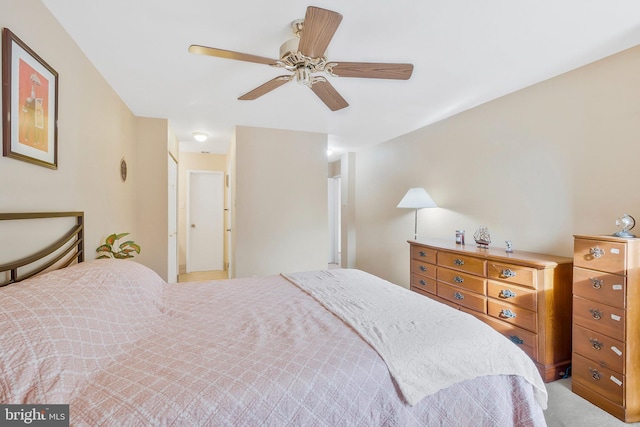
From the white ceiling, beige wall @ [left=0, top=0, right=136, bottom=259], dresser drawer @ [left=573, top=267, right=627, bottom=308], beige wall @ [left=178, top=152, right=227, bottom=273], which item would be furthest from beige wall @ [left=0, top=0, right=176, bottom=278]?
dresser drawer @ [left=573, top=267, right=627, bottom=308]

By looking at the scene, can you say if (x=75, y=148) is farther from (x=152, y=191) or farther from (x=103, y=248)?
(x=152, y=191)

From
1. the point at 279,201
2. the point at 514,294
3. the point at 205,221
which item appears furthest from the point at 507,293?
the point at 205,221

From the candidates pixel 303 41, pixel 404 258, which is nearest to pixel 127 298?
pixel 303 41

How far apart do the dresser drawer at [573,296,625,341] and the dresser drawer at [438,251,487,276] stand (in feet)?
1.99

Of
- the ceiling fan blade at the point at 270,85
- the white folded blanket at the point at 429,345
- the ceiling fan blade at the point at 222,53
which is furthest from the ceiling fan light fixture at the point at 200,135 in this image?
the white folded blanket at the point at 429,345

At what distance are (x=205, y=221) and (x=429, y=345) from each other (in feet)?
17.0

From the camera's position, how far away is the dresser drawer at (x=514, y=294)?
2.05m

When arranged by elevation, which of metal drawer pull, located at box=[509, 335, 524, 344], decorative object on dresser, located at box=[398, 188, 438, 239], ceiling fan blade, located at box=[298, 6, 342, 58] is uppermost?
ceiling fan blade, located at box=[298, 6, 342, 58]

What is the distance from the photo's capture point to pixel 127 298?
4.28 ft

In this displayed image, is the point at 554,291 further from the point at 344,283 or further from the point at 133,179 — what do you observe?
the point at 133,179

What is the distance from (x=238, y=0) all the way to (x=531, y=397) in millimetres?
2237

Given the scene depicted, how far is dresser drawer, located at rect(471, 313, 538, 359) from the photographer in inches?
81.0

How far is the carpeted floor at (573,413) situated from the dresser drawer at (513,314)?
417 millimetres

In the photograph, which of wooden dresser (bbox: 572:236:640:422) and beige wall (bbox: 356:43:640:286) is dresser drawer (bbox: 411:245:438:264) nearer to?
beige wall (bbox: 356:43:640:286)
